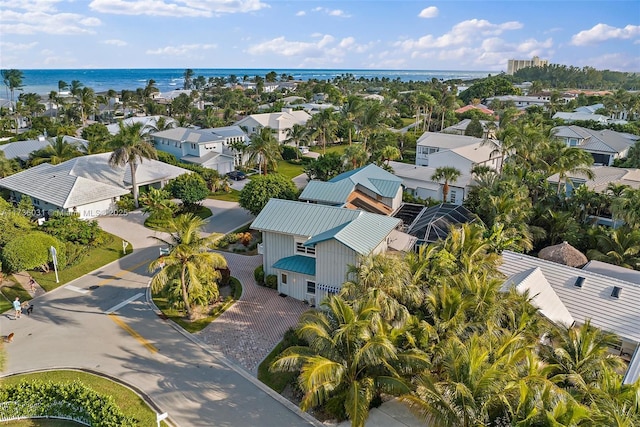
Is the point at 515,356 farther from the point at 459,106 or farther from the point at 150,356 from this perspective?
the point at 459,106

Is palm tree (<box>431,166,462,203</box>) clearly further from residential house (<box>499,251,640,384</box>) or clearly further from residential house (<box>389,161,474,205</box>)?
residential house (<box>499,251,640,384</box>)

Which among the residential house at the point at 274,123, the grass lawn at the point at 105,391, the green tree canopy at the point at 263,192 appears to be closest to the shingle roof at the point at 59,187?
A: the green tree canopy at the point at 263,192

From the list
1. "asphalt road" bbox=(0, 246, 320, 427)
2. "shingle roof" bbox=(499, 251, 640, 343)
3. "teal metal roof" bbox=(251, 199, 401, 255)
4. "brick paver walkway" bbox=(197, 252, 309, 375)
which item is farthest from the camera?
"teal metal roof" bbox=(251, 199, 401, 255)

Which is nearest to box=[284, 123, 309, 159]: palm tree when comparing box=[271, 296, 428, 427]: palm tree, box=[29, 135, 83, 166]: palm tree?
box=[29, 135, 83, 166]: palm tree

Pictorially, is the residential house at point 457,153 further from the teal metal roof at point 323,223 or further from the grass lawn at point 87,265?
the grass lawn at point 87,265

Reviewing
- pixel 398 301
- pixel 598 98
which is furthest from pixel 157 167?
pixel 598 98

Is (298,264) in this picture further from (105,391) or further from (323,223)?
(105,391)

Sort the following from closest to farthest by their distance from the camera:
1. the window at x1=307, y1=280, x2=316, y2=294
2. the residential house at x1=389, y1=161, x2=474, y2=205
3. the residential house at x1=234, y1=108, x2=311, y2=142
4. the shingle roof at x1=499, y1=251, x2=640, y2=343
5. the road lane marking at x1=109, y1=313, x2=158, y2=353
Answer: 1. the shingle roof at x1=499, y1=251, x2=640, y2=343
2. the road lane marking at x1=109, y1=313, x2=158, y2=353
3. the window at x1=307, y1=280, x2=316, y2=294
4. the residential house at x1=389, y1=161, x2=474, y2=205
5. the residential house at x1=234, y1=108, x2=311, y2=142
